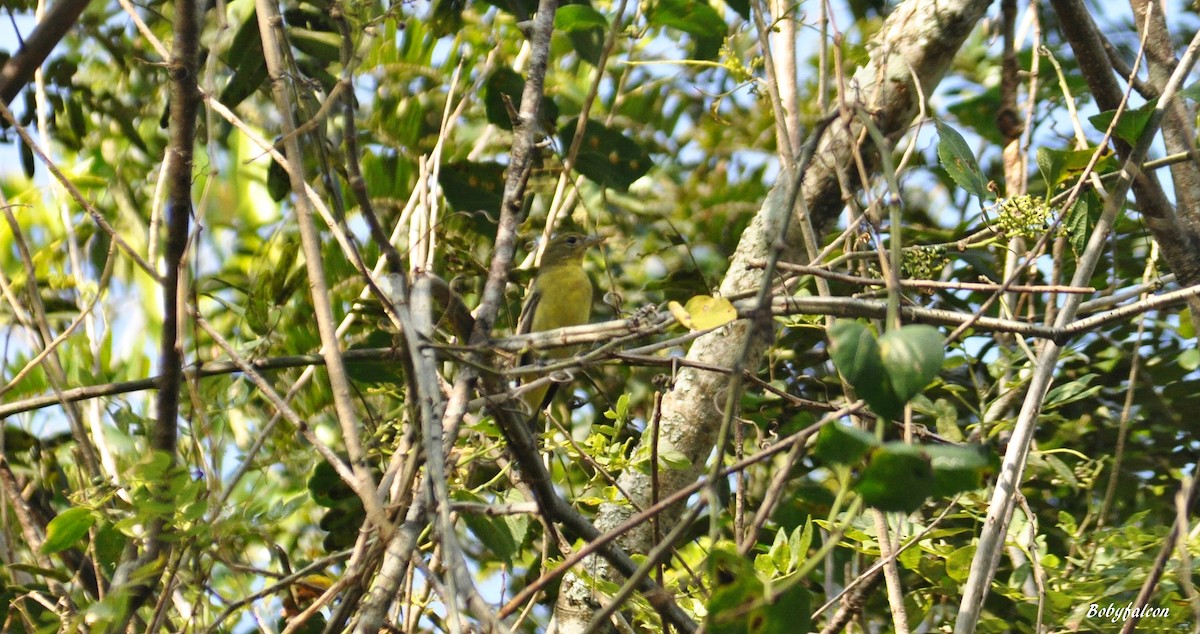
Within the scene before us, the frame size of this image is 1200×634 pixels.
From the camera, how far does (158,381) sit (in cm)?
229

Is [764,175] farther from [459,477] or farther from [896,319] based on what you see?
[896,319]

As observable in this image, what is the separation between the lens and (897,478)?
1.14m

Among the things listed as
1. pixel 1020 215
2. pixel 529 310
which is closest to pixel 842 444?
pixel 1020 215

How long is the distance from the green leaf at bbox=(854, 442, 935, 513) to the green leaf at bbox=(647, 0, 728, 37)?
7.23 ft

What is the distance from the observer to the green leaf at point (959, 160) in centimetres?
222

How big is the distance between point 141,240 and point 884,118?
2577 mm

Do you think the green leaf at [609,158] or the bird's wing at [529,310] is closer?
the green leaf at [609,158]

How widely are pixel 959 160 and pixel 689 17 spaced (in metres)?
1.14

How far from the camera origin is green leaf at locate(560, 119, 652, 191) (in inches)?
135

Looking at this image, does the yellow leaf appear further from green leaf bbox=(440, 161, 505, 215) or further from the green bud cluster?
green leaf bbox=(440, 161, 505, 215)

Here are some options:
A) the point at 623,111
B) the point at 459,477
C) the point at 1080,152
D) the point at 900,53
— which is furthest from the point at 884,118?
the point at 459,477

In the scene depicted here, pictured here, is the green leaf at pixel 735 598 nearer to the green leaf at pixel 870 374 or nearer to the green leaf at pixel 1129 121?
the green leaf at pixel 870 374

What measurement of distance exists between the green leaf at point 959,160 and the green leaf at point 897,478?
1221mm

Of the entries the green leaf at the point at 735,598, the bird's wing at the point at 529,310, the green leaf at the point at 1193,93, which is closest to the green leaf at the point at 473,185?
the bird's wing at the point at 529,310
